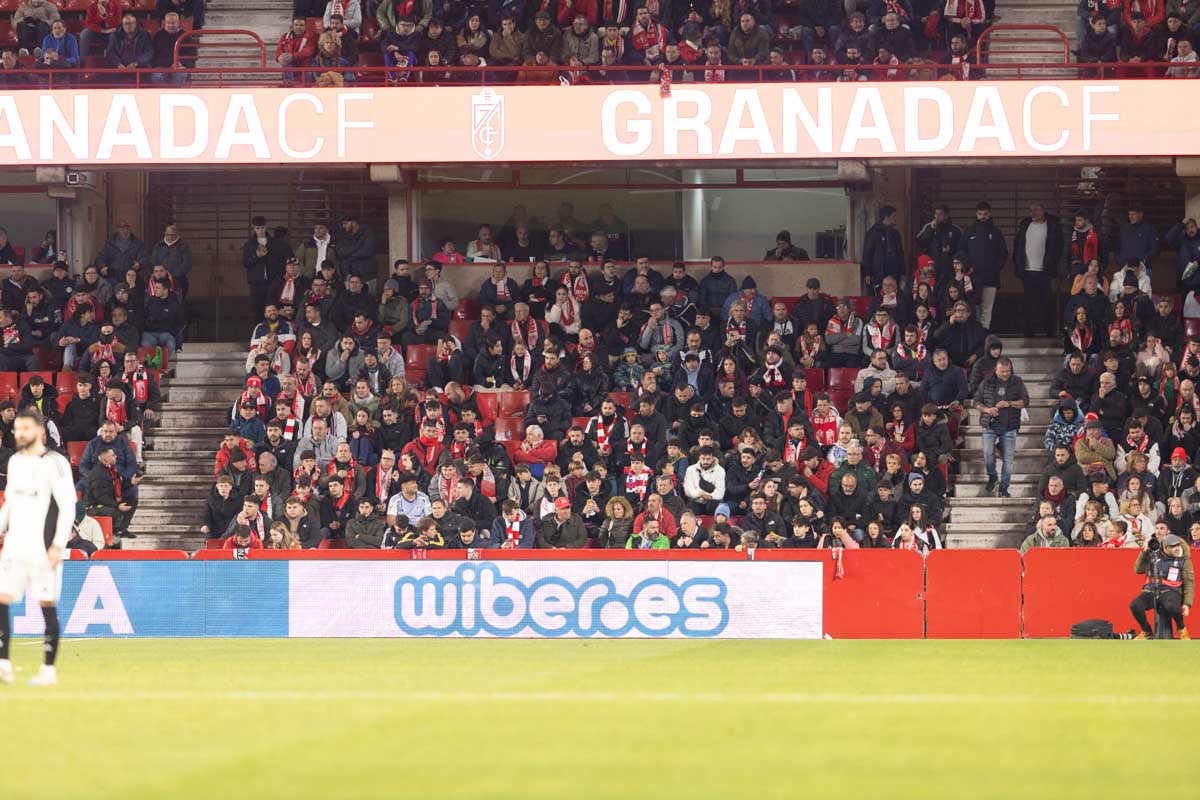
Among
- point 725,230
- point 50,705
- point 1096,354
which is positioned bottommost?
point 50,705

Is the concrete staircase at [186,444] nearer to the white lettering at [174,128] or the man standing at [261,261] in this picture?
the man standing at [261,261]

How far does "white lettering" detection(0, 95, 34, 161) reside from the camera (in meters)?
23.9

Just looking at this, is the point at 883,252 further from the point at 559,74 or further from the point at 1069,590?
the point at 1069,590

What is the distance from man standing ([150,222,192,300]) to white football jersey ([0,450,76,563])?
1453 cm

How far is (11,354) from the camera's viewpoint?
25.6m

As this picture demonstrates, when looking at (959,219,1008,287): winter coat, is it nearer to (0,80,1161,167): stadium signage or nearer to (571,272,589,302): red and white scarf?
(0,80,1161,167): stadium signage

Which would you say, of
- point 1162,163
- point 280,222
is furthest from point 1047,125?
point 280,222

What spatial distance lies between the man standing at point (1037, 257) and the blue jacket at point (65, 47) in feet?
46.7

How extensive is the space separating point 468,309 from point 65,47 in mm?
7258

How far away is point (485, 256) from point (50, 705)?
57.2 ft

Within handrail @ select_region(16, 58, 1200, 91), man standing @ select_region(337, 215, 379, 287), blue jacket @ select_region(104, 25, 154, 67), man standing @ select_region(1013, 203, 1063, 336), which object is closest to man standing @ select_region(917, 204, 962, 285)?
man standing @ select_region(1013, 203, 1063, 336)

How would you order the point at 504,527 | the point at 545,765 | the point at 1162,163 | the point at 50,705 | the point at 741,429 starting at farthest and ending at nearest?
1. the point at 1162,163
2. the point at 741,429
3. the point at 504,527
4. the point at 50,705
5. the point at 545,765

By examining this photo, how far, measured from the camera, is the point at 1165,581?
18.8 m

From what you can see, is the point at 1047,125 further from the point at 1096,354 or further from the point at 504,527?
the point at 504,527
